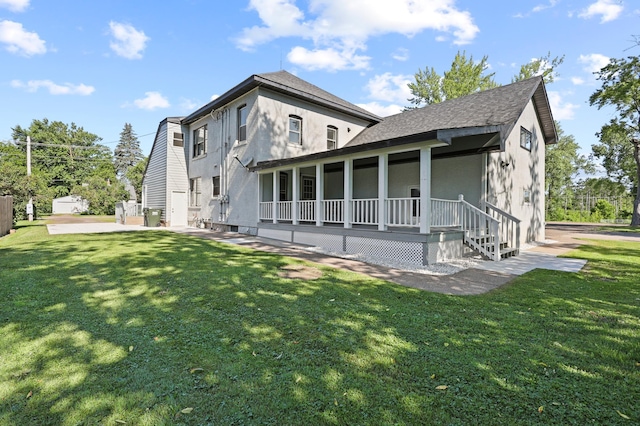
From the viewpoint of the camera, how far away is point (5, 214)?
45.5ft

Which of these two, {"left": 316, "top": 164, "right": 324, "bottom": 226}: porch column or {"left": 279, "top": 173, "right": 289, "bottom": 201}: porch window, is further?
{"left": 279, "top": 173, "right": 289, "bottom": 201}: porch window

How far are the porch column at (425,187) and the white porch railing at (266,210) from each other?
23.7ft

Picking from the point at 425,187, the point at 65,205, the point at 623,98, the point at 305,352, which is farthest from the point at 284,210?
the point at 65,205

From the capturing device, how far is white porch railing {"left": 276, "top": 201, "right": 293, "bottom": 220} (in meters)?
12.9

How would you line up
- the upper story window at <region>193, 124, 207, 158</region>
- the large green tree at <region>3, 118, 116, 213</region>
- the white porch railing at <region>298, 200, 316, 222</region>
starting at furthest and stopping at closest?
the large green tree at <region>3, 118, 116, 213</region>, the upper story window at <region>193, 124, 207, 158</region>, the white porch railing at <region>298, 200, 316, 222</region>

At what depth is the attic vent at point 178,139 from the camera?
62.4ft

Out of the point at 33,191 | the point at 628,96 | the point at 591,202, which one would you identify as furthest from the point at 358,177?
the point at 591,202

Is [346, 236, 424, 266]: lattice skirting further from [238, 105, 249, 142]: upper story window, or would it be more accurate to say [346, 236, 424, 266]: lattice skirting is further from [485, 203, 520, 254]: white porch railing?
[238, 105, 249, 142]: upper story window

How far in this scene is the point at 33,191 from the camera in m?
22.0

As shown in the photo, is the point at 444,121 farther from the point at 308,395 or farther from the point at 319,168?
the point at 308,395

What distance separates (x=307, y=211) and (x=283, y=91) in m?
5.70

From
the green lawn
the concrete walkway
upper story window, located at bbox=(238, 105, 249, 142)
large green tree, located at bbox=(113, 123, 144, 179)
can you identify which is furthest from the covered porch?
large green tree, located at bbox=(113, 123, 144, 179)

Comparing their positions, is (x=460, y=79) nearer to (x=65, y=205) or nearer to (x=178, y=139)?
(x=178, y=139)

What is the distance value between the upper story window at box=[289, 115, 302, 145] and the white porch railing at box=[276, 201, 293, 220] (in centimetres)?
341
